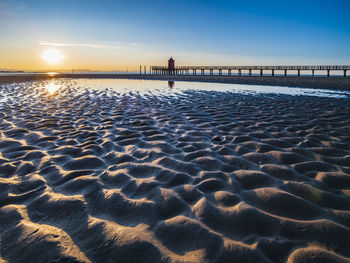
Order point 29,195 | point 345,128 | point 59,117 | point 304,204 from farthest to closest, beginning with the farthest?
point 59,117 → point 345,128 → point 29,195 → point 304,204

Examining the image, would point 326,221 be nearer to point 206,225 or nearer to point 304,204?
point 304,204

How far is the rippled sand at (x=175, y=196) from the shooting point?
5.94ft

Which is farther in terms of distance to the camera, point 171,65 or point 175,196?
point 171,65

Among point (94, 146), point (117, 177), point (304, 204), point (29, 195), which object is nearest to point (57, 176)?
point (29, 195)

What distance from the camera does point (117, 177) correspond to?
3066mm

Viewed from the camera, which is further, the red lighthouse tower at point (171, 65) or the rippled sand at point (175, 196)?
the red lighthouse tower at point (171, 65)

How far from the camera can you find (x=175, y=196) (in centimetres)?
255

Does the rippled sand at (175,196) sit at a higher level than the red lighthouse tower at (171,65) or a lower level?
lower

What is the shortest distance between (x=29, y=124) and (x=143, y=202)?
5.04 m

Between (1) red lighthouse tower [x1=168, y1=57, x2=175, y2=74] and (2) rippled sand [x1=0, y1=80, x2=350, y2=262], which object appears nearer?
(2) rippled sand [x1=0, y1=80, x2=350, y2=262]

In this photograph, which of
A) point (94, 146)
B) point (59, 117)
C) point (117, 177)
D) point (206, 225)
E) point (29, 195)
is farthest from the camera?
point (59, 117)

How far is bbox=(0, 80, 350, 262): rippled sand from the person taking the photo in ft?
5.94

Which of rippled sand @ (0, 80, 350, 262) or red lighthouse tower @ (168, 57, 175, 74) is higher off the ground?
red lighthouse tower @ (168, 57, 175, 74)

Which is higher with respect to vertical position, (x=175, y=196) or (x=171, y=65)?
(x=171, y=65)
